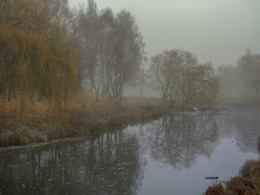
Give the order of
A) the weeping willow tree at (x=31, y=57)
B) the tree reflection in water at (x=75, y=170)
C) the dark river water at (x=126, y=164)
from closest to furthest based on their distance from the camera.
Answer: the tree reflection in water at (x=75, y=170), the dark river water at (x=126, y=164), the weeping willow tree at (x=31, y=57)

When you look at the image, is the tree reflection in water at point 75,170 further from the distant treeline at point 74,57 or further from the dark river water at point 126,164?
the distant treeline at point 74,57

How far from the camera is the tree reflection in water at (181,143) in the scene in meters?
12.6

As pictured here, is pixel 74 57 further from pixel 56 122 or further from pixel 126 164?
pixel 126 164

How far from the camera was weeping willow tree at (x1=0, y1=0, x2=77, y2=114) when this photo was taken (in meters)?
12.3

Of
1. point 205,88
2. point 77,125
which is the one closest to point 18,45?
point 77,125

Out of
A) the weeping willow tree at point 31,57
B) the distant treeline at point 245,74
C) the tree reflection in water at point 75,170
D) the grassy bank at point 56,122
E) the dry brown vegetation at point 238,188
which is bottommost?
the tree reflection in water at point 75,170

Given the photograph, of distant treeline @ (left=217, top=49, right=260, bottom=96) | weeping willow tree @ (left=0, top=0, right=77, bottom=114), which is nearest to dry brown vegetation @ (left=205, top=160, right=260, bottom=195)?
weeping willow tree @ (left=0, top=0, right=77, bottom=114)

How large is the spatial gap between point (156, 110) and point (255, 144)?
56.3ft

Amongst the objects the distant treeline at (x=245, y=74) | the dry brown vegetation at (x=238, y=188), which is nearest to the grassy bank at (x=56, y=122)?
the dry brown vegetation at (x=238, y=188)

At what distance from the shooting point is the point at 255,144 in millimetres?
14805

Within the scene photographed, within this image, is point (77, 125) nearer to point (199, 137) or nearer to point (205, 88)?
point (199, 137)

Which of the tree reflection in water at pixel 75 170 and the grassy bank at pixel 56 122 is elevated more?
the grassy bank at pixel 56 122

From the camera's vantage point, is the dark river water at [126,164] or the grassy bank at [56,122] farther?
the grassy bank at [56,122]

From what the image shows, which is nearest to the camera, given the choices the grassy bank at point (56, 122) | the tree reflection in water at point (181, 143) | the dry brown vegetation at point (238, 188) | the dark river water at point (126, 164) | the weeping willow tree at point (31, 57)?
the dry brown vegetation at point (238, 188)
